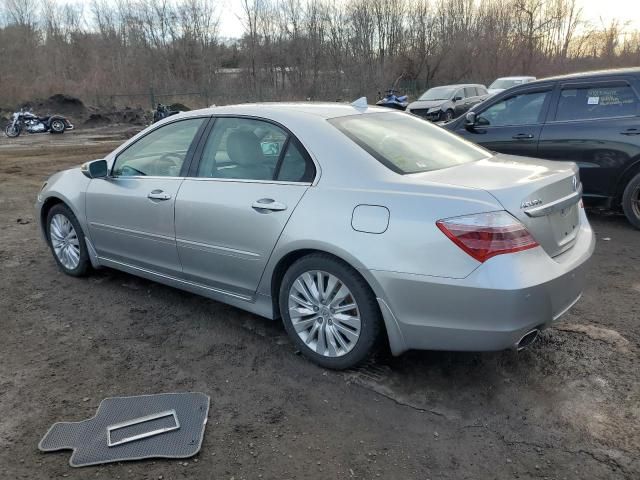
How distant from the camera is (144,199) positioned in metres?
4.30

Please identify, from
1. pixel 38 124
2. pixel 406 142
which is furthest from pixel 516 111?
pixel 38 124

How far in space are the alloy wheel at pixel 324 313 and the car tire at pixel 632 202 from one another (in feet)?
15.1

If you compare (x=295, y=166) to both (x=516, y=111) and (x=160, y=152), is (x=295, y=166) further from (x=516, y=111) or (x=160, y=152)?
(x=516, y=111)

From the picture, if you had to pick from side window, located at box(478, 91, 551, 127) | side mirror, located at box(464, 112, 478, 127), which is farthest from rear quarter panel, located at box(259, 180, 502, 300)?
side mirror, located at box(464, 112, 478, 127)


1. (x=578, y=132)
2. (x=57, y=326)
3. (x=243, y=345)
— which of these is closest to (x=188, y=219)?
(x=243, y=345)

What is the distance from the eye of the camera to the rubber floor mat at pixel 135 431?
8.97 ft

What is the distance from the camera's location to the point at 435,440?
2787 mm

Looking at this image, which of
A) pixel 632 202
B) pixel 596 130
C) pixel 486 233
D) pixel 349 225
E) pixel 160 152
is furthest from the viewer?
pixel 596 130

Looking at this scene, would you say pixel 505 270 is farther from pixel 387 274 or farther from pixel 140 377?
pixel 140 377

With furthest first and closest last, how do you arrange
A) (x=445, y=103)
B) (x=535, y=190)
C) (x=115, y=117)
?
(x=115, y=117), (x=445, y=103), (x=535, y=190)

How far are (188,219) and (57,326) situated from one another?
1357mm

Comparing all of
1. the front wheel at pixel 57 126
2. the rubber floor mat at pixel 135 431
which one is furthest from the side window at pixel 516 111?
the front wheel at pixel 57 126

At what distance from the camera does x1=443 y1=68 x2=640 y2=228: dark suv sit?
6.29 m

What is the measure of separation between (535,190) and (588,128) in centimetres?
417
